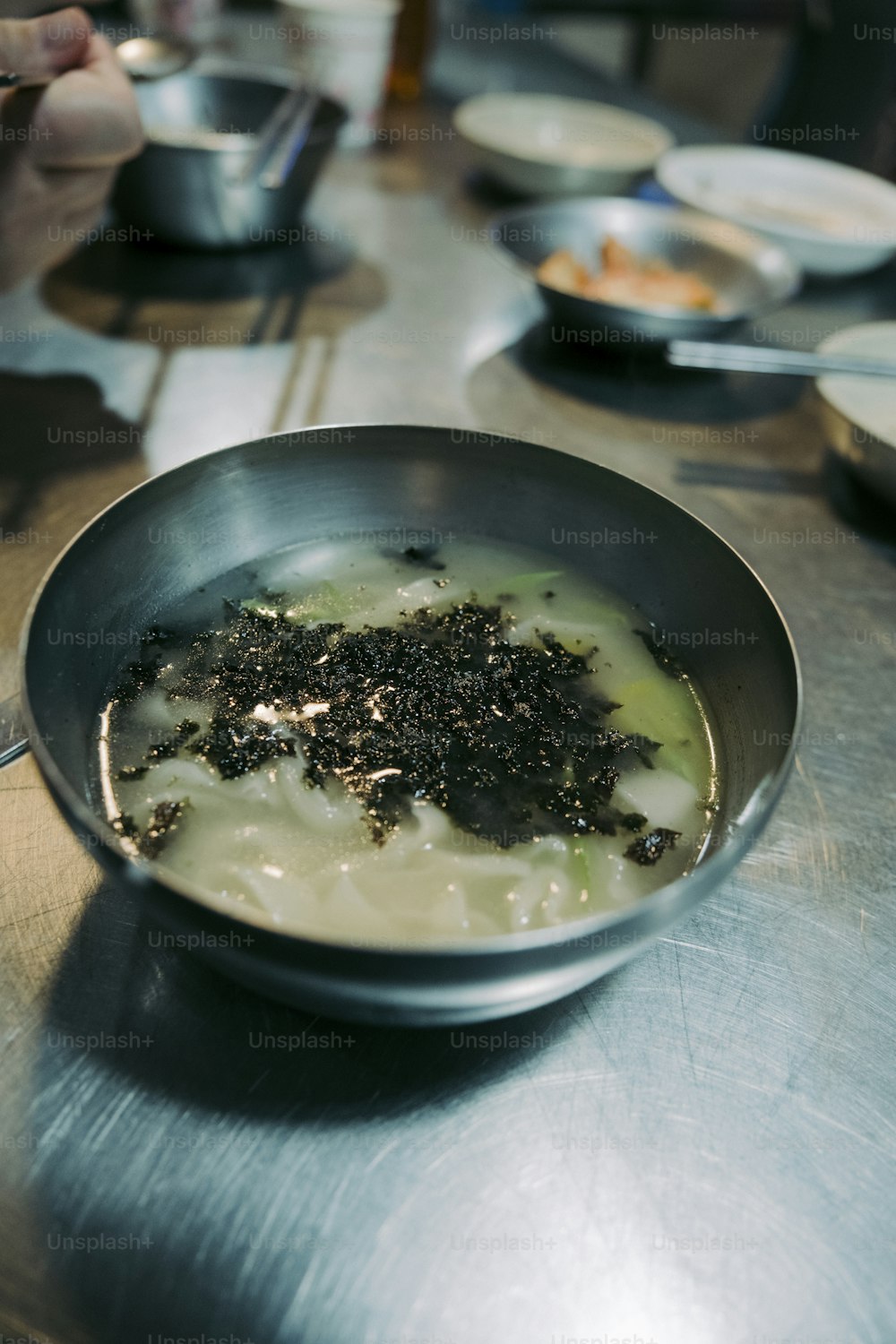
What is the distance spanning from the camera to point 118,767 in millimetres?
1419

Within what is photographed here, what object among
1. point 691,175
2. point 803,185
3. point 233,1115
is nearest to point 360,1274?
point 233,1115

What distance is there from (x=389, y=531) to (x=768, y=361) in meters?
1.20

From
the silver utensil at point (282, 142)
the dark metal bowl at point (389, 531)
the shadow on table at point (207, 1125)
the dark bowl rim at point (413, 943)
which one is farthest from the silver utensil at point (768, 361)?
the shadow on table at point (207, 1125)

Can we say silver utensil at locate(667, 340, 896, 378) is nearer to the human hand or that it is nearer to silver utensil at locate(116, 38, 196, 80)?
the human hand

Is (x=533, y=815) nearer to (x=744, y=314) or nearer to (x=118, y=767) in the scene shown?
(x=118, y=767)

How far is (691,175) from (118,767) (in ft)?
10.8

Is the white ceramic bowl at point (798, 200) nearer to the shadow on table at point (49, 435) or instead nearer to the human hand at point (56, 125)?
the human hand at point (56, 125)

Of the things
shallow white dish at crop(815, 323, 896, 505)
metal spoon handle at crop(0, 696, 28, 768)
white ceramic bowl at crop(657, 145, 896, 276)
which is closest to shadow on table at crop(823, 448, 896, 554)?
shallow white dish at crop(815, 323, 896, 505)

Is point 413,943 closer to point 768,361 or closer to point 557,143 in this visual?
point 768,361

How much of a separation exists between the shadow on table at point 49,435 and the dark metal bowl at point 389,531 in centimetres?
60

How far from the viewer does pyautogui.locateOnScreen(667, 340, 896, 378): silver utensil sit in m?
2.41

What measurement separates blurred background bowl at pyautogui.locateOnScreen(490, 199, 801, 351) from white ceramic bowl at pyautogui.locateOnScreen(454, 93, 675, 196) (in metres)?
0.46

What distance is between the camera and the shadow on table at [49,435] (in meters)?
2.16

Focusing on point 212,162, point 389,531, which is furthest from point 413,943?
point 212,162
